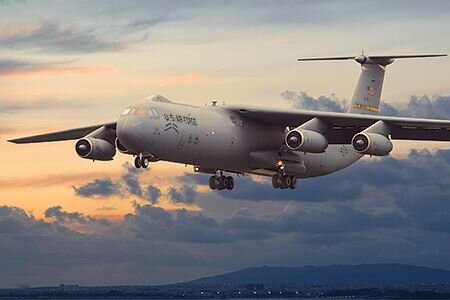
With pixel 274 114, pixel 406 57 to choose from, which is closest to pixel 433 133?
pixel 406 57

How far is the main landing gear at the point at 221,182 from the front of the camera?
5569 centimetres

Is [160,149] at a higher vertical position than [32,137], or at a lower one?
lower

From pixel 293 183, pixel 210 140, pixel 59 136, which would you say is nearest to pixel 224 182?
pixel 293 183

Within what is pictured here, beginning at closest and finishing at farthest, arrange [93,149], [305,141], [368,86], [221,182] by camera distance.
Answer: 1. [305,141]
2. [93,149]
3. [221,182]
4. [368,86]

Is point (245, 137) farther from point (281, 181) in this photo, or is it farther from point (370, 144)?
point (370, 144)

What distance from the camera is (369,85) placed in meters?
61.2

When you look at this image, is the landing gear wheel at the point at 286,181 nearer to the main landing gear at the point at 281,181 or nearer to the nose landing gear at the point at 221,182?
the main landing gear at the point at 281,181

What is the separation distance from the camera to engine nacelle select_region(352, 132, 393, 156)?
165 feet

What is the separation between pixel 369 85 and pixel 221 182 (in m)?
10.2

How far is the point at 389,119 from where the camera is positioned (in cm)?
5247

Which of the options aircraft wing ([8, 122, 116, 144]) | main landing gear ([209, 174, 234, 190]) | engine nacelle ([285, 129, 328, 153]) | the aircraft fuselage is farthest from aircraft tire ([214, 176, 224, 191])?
aircraft wing ([8, 122, 116, 144])

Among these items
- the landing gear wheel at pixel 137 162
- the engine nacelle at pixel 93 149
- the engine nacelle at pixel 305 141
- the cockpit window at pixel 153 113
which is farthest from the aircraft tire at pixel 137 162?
the engine nacelle at pixel 305 141

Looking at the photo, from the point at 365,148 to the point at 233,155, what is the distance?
18.2ft

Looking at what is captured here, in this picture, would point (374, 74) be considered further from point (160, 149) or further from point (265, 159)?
point (160, 149)
